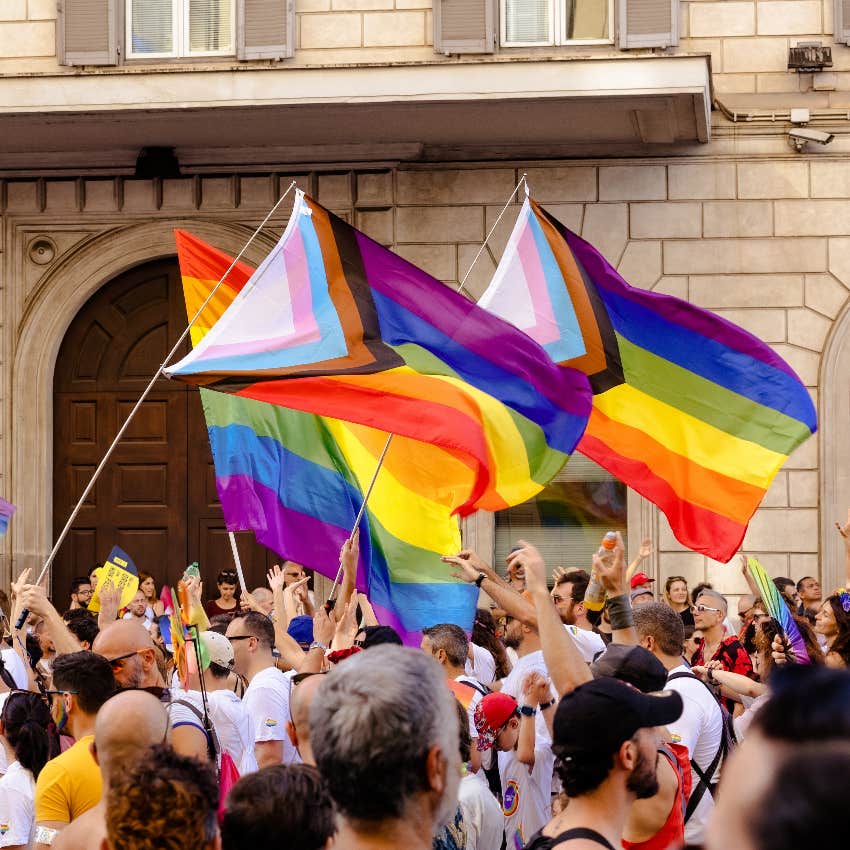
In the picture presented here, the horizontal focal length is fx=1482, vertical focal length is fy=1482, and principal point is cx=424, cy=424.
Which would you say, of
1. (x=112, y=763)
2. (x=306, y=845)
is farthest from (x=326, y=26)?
(x=306, y=845)

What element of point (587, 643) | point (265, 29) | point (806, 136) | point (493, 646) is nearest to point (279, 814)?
point (587, 643)

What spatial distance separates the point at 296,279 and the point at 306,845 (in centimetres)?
449

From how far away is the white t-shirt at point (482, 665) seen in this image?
7.98 meters

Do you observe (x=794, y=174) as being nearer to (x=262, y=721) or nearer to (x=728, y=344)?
(x=728, y=344)

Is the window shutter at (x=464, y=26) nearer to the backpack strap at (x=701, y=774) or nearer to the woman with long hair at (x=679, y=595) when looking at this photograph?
the woman with long hair at (x=679, y=595)

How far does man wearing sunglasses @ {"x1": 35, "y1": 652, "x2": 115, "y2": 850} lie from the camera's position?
4605mm

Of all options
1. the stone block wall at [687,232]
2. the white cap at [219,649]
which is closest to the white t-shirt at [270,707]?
the white cap at [219,649]

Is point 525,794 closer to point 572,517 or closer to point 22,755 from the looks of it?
point 22,755

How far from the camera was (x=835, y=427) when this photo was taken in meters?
14.0

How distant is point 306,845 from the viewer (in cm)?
309

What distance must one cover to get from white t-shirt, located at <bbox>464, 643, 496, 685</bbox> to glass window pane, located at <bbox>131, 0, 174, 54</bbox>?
27.8 feet

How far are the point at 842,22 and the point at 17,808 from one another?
11.6m

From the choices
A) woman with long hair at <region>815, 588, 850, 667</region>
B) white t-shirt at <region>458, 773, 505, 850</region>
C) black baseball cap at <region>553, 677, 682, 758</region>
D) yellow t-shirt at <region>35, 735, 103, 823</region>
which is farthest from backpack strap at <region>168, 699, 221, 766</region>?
woman with long hair at <region>815, 588, 850, 667</region>

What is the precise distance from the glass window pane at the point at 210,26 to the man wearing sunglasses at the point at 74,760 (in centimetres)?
1045
